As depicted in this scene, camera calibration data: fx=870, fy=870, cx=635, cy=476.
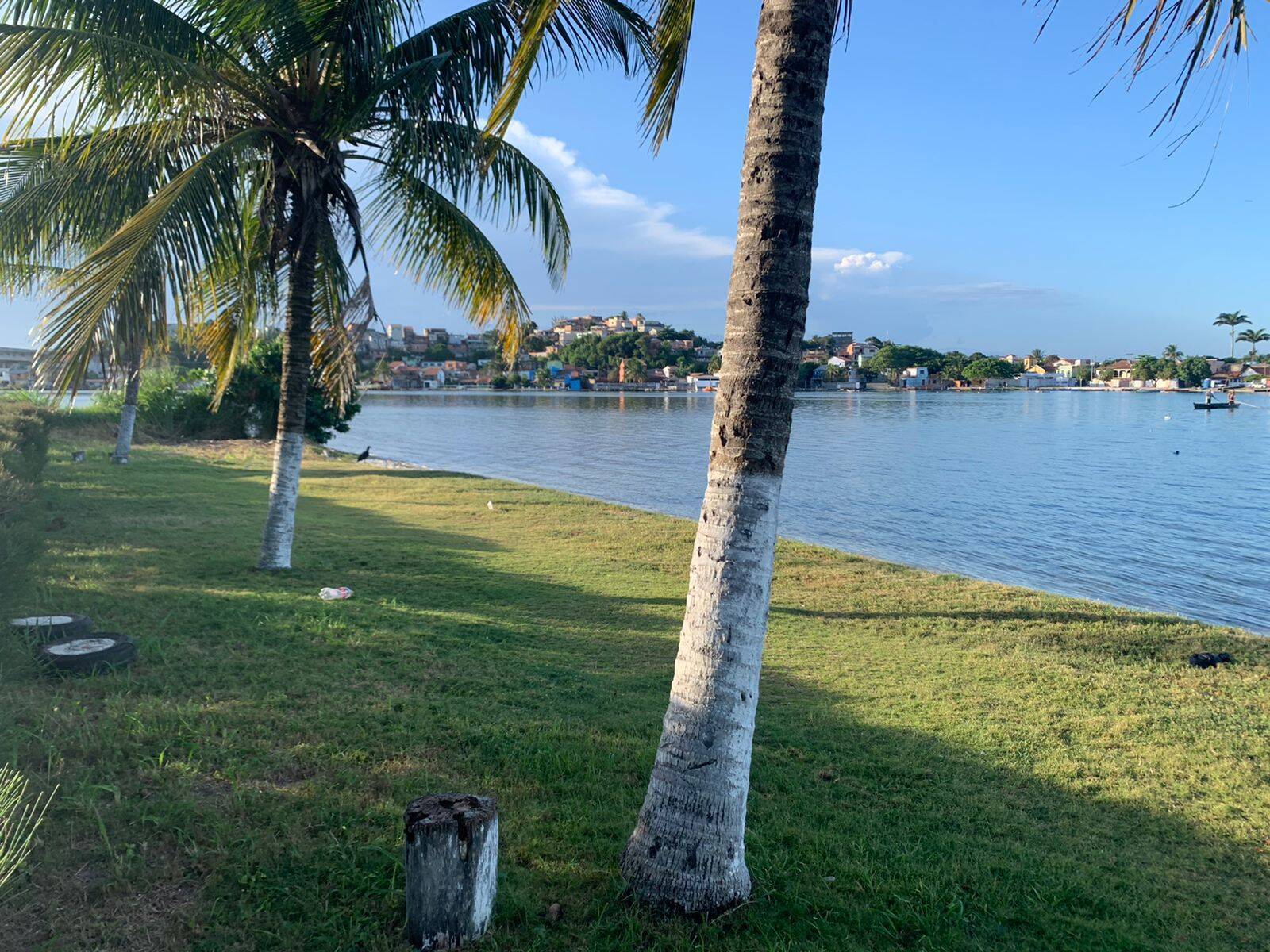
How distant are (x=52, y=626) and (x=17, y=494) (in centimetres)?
349

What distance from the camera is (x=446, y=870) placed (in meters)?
3.05

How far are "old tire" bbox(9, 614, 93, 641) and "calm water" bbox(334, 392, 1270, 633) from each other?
497 inches

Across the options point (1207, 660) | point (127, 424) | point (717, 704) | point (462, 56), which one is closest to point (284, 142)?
point (462, 56)

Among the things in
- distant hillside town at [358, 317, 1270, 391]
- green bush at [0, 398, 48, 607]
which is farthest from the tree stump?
distant hillside town at [358, 317, 1270, 391]

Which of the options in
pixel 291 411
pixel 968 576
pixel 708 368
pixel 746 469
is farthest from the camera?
pixel 708 368

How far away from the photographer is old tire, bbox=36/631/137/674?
532 cm

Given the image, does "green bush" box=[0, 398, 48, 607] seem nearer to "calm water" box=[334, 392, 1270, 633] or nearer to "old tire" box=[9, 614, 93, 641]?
"old tire" box=[9, 614, 93, 641]

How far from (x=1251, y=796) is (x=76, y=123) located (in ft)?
30.3

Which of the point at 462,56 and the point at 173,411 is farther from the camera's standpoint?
the point at 173,411

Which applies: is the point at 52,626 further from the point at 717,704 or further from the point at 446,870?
the point at 717,704

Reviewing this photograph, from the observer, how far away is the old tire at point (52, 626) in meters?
5.62

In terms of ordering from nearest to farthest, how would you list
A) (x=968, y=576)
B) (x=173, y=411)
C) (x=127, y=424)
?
1. (x=968, y=576)
2. (x=127, y=424)
3. (x=173, y=411)

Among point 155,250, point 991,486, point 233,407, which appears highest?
point 155,250

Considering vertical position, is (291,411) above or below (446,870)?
above
